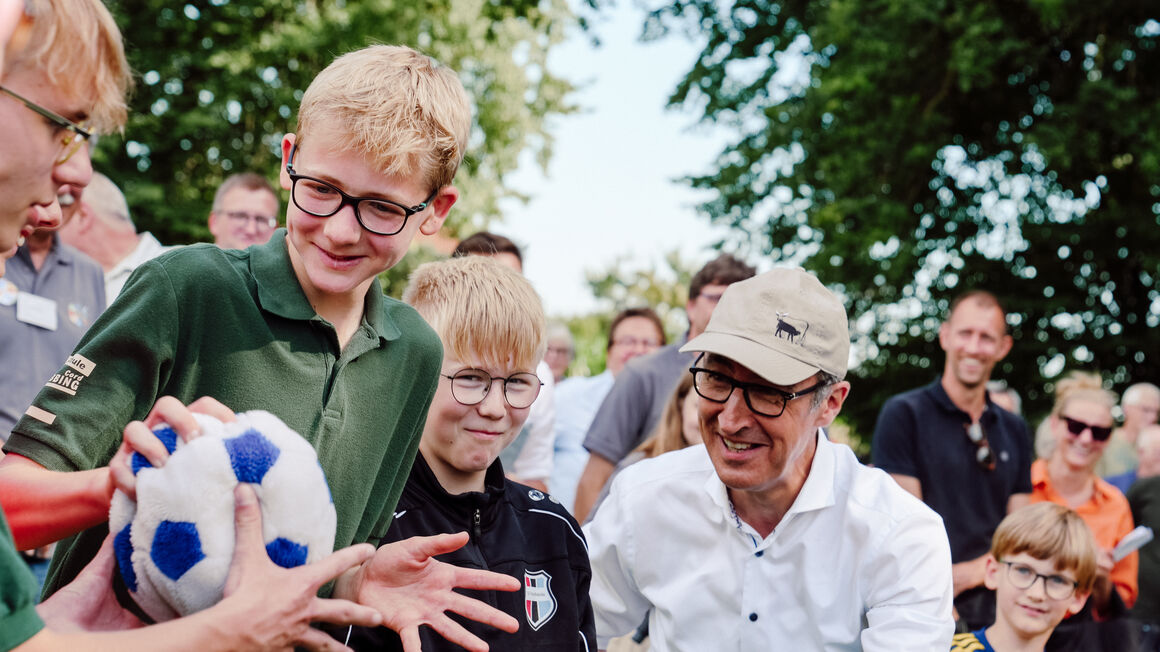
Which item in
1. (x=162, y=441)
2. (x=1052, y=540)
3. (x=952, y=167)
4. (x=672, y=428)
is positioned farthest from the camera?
(x=952, y=167)

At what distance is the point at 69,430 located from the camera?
1797 millimetres

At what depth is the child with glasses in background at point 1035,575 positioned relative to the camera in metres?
4.53

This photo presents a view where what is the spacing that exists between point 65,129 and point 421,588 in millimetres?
1139

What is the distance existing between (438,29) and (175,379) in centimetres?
1854

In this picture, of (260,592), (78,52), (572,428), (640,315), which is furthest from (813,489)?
(640,315)

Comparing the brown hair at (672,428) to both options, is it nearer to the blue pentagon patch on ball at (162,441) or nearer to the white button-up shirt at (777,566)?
the white button-up shirt at (777,566)

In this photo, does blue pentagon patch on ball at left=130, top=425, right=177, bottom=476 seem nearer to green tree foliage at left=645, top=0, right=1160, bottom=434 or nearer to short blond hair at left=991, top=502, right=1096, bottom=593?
short blond hair at left=991, top=502, right=1096, bottom=593

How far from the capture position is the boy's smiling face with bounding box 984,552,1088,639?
14.8ft

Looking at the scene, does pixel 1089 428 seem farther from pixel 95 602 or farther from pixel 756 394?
pixel 95 602

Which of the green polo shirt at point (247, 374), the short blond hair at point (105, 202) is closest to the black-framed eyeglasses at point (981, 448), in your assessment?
the green polo shirt at point (247, 374)

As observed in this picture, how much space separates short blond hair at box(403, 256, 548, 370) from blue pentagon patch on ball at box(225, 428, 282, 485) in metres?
1.28

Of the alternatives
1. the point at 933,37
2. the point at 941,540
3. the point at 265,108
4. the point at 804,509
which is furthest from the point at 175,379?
the point at 265,108

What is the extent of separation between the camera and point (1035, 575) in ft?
15.2

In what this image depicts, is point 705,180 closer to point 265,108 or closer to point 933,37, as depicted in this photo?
point 933,37
